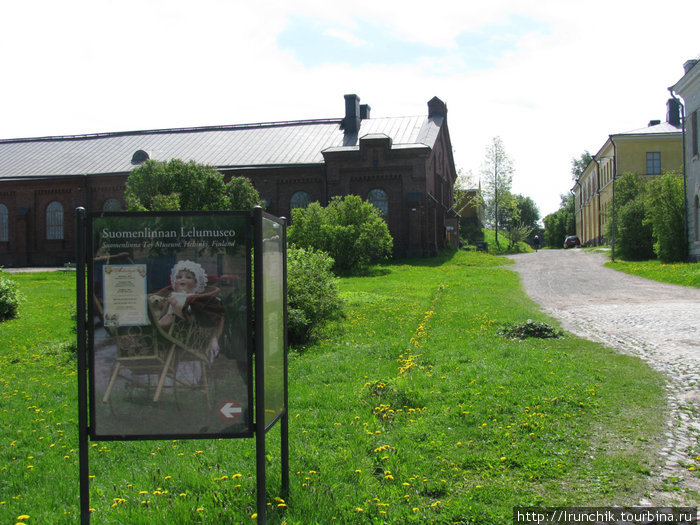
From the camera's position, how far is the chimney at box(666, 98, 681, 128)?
5125 centimetres

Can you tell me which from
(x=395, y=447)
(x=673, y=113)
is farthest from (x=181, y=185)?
(x=673, y=113)

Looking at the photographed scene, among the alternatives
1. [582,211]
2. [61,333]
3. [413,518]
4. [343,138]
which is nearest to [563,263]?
[343,138]

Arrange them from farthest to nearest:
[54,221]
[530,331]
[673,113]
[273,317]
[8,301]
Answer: [673,113]
[54,221]
[8,301]
[530,331]
[273,317]

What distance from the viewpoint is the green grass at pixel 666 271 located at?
75.4 feet

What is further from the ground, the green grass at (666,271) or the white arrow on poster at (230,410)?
the green grass at (666,271)

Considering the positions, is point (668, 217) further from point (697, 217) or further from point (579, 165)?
point (579, 165)

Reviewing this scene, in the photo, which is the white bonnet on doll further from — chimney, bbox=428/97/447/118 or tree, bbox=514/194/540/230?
tree, bbox=514/194/540/230

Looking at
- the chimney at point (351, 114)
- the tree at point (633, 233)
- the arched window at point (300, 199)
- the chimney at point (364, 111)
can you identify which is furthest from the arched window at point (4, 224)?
the tree at point (633, 233)

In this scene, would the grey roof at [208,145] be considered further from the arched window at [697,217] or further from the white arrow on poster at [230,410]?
the white arrow on poster at [230,410]

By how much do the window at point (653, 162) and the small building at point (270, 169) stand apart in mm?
15532

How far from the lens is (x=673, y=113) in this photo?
2048 inches

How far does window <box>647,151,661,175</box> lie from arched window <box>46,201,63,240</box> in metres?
45.6

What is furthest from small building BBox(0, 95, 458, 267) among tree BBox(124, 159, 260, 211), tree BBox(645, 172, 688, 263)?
tree BBox(645, 172, 688, 263)

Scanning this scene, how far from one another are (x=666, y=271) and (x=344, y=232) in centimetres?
1461
